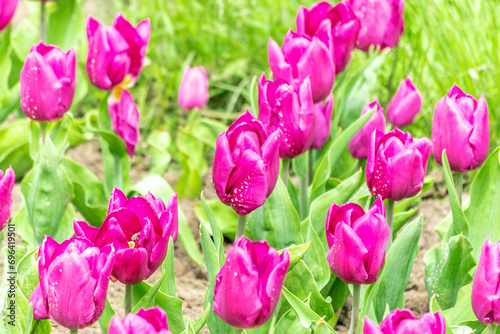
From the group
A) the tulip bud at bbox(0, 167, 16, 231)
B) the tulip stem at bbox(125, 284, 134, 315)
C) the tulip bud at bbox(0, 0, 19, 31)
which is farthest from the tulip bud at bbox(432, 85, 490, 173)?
the tulip bud at bbox(0, 0, 19, 31)

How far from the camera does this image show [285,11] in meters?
3.27

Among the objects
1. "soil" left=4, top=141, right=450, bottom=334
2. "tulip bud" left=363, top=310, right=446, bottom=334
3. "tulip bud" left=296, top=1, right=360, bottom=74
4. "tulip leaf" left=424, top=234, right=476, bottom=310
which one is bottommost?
"soil" left=4, top=141, right=450, bottom=334

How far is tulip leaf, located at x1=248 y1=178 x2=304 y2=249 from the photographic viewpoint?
152cm

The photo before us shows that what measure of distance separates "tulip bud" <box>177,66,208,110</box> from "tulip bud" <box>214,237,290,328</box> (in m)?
1.42

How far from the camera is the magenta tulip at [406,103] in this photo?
1956 millimetres

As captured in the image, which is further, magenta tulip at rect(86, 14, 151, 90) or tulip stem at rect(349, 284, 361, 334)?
magenta tulip at rect(86, 14, 151, 90)

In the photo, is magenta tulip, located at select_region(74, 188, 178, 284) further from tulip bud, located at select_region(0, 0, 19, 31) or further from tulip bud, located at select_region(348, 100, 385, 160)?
tulip bud, located at select_region(0, 0, 19, 31)

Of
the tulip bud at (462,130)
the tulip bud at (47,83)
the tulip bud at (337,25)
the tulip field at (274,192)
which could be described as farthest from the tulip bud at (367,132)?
the tulip bud at (47,83)

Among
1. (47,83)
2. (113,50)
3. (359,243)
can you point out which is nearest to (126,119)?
(113,50)

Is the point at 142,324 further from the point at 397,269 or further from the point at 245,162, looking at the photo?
the point at 397,269

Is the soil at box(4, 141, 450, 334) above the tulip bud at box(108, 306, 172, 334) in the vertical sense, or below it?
below

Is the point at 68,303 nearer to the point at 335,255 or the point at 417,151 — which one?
the point at 335,255

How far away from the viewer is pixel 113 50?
1857mm

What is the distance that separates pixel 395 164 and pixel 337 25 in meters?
0.62
